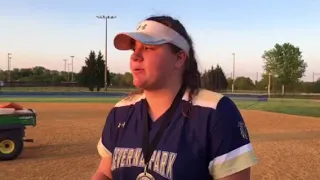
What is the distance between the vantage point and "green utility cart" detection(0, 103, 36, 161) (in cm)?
1016

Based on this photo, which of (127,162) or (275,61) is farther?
(275,61)

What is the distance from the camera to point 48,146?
Answer: 12.6m

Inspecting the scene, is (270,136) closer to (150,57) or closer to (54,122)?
(54,122)

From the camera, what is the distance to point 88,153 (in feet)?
37.0

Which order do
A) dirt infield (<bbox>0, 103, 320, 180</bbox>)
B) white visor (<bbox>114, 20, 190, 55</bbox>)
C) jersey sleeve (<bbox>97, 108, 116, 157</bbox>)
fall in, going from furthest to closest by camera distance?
dirt infield (<bbox>0, 103, 320, 180</bbox>) → jersey sleeve (<bbox>97, 108, 116, 157</bbox>) → white visor (<bbox>114, 20, 190, 55</bbox>)

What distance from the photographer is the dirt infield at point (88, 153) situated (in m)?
8.50

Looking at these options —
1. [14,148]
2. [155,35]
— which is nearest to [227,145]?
[155,35]

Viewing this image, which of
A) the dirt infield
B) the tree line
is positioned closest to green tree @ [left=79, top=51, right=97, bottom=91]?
the tree line

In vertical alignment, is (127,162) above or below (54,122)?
above

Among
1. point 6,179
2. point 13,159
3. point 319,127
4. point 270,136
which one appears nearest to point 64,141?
point 13,159

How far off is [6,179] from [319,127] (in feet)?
49.5

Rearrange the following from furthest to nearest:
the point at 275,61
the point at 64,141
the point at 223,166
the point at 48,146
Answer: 1. the point at 275,61
2. the point at 64,141
3. the point at 48,146
4. the point at 223,166

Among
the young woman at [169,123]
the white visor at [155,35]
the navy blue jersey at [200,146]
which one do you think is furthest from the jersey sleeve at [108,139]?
the white visor at [155,35]

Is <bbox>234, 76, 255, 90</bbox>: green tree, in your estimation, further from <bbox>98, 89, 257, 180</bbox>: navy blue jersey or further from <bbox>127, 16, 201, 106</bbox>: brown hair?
<bbox>98, 89, 257, 180</bbox>: navy blue jersey
